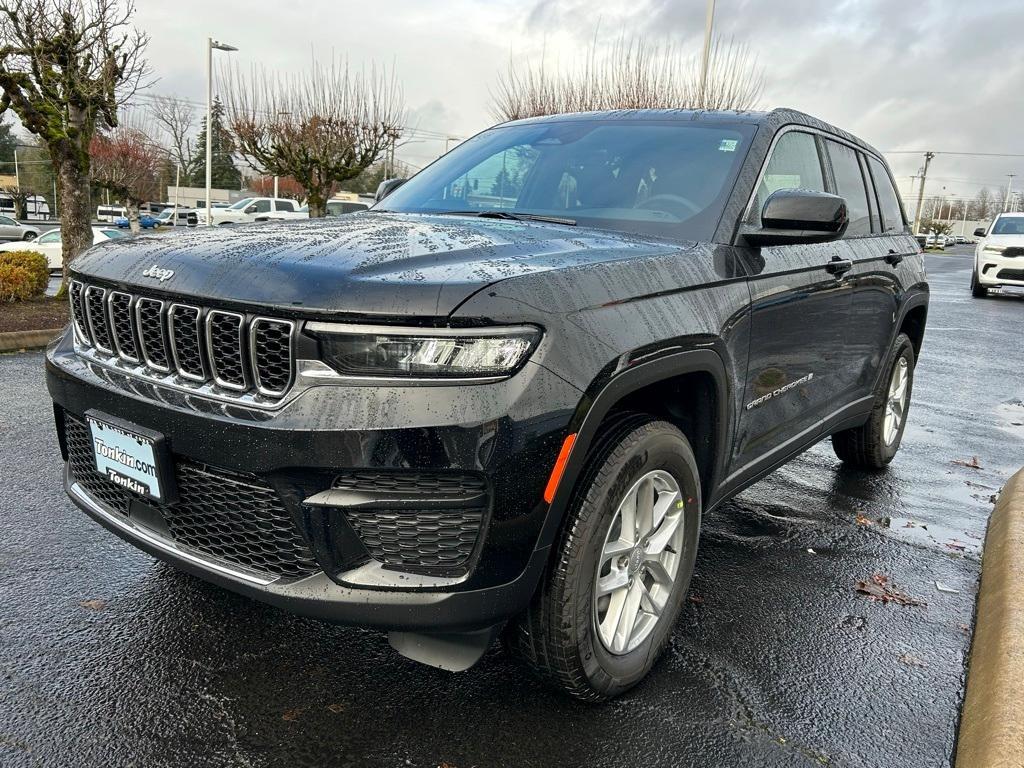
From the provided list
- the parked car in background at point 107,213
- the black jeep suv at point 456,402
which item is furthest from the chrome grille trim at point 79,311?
the parked car in background at point 107,213

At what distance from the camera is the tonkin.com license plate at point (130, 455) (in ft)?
6.93

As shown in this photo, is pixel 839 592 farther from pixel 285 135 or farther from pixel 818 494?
pixel 285 135

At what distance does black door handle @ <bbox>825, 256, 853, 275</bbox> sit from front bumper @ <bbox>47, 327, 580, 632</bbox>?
1959mm

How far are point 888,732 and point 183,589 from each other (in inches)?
95.1

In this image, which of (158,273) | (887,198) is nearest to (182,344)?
(158,273)

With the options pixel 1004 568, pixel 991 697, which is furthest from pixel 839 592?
pixel 991 697

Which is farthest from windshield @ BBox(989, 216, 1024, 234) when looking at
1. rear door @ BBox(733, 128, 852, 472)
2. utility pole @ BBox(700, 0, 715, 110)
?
rear door @ BBox(733, 128, 852, 472)

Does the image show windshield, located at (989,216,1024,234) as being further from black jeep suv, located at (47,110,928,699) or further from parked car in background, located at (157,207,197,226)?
parked car in background, located at (157,207,197,226)

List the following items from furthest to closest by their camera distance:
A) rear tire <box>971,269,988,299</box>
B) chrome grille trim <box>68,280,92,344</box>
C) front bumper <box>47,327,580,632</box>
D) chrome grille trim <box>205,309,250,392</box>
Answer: rear tire <box>971,269,988,299</box>, chrome grille trim <box>68,280,92,344</box>, chrome grille trim <box>205,309,250,392</box>, front bumper <box>47,327,580,632</box>

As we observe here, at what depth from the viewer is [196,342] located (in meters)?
2.08

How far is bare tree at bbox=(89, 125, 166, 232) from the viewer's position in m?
42.4

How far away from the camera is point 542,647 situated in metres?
2.21

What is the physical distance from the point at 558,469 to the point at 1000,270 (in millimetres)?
19796

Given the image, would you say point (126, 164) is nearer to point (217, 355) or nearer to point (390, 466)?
point (217, 355)
